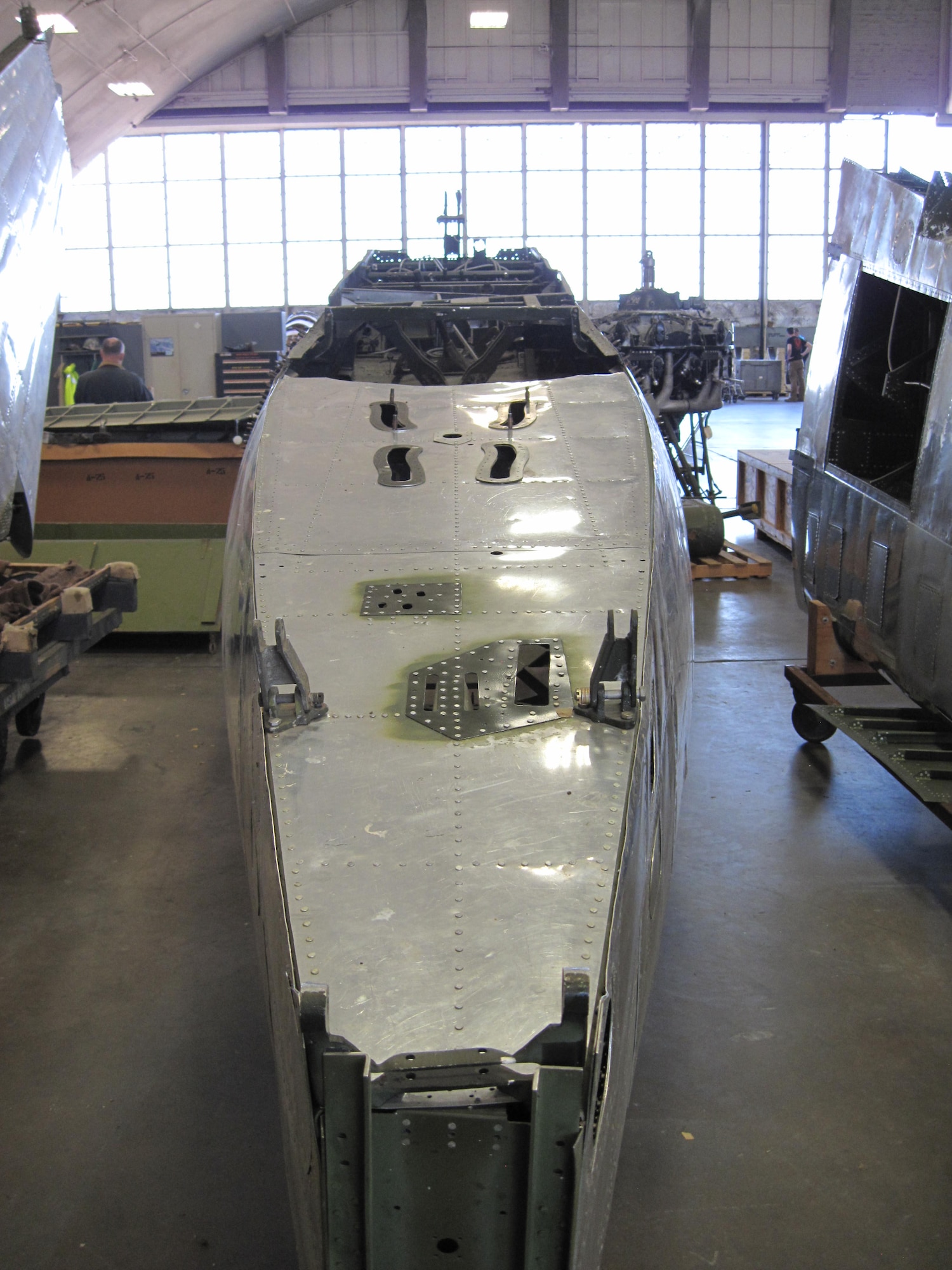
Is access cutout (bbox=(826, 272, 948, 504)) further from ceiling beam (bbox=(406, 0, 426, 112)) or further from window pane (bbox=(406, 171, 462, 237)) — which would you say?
window pane (bbox=(406, 171, 462, 237))

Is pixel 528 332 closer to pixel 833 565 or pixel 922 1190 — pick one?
pixel 833 565

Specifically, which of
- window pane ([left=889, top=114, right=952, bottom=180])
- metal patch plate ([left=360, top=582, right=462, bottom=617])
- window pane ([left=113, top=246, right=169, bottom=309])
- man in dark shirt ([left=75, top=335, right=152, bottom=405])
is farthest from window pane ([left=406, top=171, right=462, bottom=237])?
metal patch plate ([left=360, top=582, right=462, bottom=617])

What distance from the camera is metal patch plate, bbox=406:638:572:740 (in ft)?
10.6

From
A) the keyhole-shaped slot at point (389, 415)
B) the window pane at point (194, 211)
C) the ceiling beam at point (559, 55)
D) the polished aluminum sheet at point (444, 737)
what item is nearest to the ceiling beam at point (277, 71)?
the window pane at point (194, 211)

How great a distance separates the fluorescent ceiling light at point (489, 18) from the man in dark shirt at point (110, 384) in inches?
846

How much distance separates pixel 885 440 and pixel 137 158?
98.4 ft

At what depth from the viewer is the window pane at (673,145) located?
32.4 meters

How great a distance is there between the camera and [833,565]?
23.0 feet

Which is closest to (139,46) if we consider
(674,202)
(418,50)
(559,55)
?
(418,50)

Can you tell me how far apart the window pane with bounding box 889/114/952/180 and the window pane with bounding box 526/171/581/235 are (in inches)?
341

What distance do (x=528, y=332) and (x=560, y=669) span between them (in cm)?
412

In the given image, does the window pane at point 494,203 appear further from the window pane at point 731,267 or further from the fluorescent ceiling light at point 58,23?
the fluorescent ceiling light at point 58,23

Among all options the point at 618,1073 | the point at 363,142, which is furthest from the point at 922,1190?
the point at 363,142

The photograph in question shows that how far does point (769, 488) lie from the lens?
13.1 m
